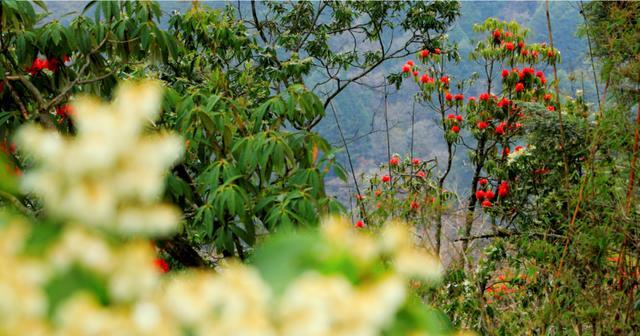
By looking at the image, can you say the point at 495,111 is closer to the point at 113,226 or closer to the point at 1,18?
the point at 1,18

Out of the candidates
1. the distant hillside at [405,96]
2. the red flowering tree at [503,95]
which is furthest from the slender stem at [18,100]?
the distant hillside at [405,96]

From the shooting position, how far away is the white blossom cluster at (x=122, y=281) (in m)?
0.46

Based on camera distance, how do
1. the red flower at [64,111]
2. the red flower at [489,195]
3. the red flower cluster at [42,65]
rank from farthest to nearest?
the red flower at [489,195], the red flower cluster at [42,65], the red flower at [64,111]

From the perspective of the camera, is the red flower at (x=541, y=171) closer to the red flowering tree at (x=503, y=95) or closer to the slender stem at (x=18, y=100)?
the red flowering tree at (x=503, y=95)

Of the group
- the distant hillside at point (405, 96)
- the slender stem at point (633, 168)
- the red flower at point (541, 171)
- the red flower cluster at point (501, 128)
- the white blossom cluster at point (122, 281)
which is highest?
the distant hillside at point (405, 96)

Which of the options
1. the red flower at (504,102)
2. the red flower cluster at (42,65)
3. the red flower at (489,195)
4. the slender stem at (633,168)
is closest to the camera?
the red flower cluster at (42,65)

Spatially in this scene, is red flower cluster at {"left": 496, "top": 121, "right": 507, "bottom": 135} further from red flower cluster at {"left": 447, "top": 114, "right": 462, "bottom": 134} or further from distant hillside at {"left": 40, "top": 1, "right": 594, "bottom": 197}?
distant hillside at {"left": 40, "top": 1, "right": 594, "bottom": 197}

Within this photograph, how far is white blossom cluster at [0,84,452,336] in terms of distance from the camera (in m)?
0.46

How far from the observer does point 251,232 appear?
1.84 metres

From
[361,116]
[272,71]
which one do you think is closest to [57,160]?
[272,71]

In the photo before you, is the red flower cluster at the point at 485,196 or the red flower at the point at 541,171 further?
the red flower cluster at the point at 485,196

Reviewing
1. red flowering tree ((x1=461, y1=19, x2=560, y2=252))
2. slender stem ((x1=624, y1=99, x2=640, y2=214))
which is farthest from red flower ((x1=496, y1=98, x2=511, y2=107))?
slender stem ((x1=624, y1=99, x2=640, y2=214))

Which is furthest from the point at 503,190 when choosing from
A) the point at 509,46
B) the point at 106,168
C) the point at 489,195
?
the point at 106,168

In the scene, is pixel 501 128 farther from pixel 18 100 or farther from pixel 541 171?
pixel 18 100
